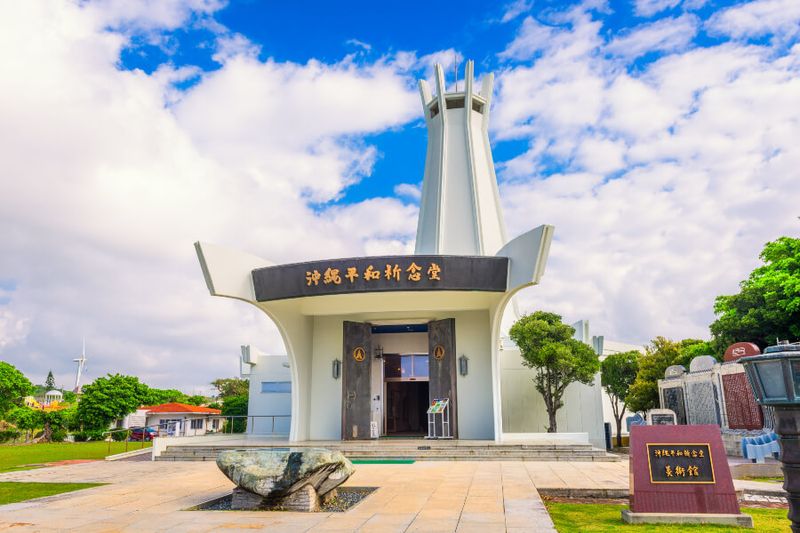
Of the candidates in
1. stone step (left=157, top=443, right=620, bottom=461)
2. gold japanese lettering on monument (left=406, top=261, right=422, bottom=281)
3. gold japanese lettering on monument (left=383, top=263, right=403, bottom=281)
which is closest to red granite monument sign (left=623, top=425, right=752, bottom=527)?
stone step (left=157, top=443, right=620, bottom=461)

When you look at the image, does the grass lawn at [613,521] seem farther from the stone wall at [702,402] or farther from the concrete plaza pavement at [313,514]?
the stone wall at [702,402]

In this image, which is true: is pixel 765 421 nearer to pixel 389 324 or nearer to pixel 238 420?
pixel 389 324

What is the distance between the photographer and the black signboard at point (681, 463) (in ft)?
18.5

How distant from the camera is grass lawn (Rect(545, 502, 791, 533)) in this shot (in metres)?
5.33

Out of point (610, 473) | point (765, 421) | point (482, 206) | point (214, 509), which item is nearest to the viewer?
point (214, 509)

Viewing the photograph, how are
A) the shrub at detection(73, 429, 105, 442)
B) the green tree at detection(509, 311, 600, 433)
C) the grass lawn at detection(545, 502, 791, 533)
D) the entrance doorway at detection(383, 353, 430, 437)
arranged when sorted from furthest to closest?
Answer: the shrub at detection(73, 429, 105, 442) < the entrance doorway at detection(383, 353, 430, 437) < the green tree at detection(509, 311, 600, 433) < the grass lawn at detection(545, 502, 791, 533)

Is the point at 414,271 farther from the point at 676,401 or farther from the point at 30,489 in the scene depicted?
the point at 676,401

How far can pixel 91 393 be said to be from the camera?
2719 cm

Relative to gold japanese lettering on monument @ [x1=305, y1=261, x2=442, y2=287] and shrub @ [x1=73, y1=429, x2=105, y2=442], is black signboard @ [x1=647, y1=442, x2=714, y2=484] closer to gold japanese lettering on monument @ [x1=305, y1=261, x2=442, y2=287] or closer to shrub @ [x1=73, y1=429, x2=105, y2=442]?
gold japanese lettering on monument @ [x1=305, y1=261, x2=442, y2=287]

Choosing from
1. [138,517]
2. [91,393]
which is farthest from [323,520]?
[91,393]

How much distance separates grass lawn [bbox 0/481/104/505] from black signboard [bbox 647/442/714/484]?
7.90m

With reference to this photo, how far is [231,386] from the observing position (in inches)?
1688

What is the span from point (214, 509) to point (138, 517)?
2.75ft

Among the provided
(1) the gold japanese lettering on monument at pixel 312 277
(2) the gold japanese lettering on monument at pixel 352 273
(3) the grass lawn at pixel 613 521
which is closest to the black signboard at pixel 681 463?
(3) the grass lawn at pixel 613 521
